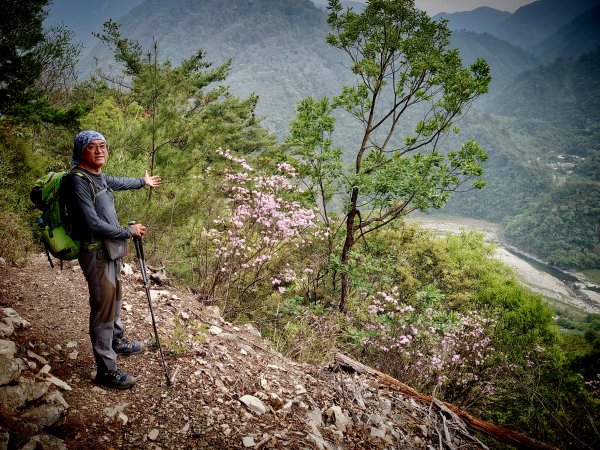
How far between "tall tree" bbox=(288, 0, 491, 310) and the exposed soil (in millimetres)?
3804

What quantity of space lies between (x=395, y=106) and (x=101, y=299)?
24.3 ft

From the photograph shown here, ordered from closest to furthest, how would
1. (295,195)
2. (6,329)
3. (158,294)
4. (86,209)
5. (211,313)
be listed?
(86,209) → (6,329) → (158,294) → (211,313) → (295,195)

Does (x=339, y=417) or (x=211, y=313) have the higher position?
(x=211, y=313)

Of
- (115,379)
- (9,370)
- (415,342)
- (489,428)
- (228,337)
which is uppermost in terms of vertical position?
(9,370)

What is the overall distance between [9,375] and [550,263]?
404 ft

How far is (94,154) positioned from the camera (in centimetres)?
240

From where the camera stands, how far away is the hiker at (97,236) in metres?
2.27

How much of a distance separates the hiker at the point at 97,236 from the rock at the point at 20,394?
0.38 meters

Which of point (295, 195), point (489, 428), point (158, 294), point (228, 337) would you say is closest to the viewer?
point (489, 428)

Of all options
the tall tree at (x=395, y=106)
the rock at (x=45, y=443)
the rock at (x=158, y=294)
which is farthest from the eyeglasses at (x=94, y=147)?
the tall tree at (x=395, y=106)

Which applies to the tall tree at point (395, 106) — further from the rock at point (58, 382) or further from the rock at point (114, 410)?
the rock at point (58, 382)

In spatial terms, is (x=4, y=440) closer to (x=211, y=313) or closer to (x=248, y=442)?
(x=248, y=442)

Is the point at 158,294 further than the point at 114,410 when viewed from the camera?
Yes

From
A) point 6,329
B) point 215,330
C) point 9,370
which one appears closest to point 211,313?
point 215,330
